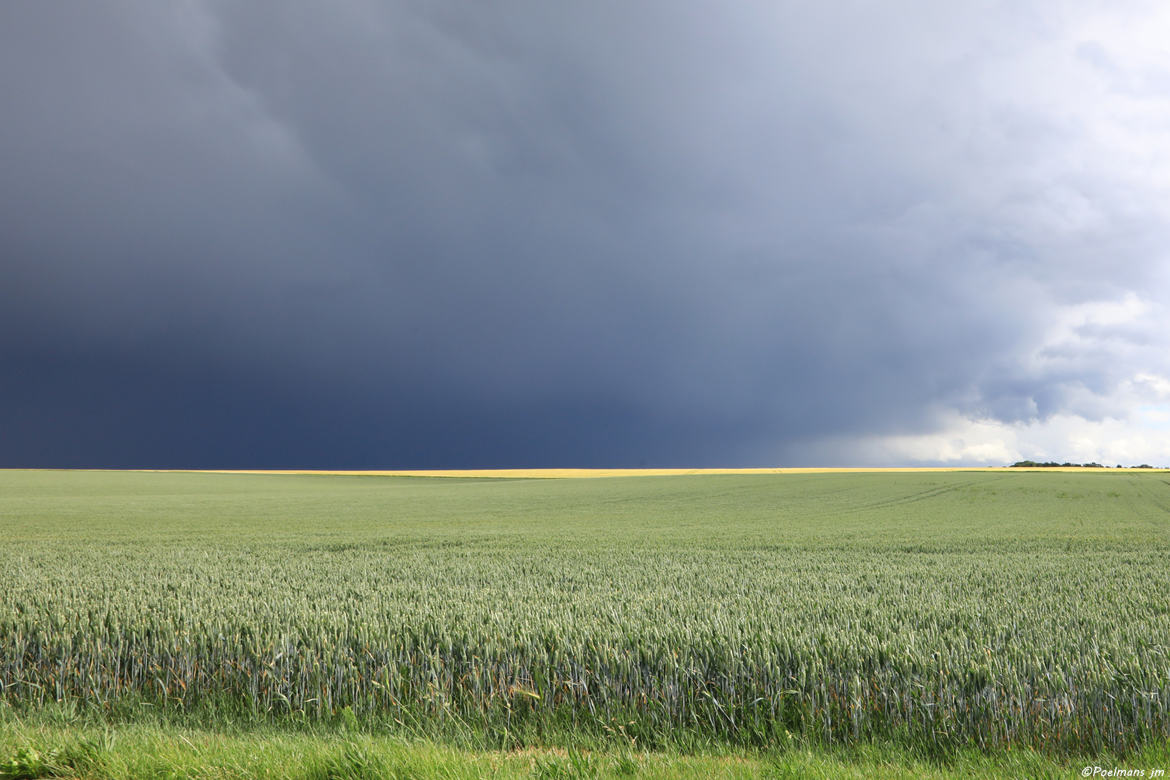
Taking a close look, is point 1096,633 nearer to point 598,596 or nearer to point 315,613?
point 598,596

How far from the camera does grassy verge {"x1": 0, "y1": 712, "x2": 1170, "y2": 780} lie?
4972 millimetres

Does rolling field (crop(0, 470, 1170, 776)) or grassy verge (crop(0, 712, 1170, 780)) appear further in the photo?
rolling field (crop(0, 470, 1170, 776))

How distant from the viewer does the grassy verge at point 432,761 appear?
16.3ft

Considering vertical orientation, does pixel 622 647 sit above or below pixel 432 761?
above

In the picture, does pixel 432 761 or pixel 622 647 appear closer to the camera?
pixel 432 761

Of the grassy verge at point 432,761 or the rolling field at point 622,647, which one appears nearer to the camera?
the grassy verge at point 432,761

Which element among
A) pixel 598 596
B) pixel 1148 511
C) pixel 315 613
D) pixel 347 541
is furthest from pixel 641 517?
pixel 1148 511

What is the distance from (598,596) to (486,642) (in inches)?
134

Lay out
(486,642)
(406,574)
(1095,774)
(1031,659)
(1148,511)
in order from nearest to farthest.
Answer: (1095,774)
(1031,659)
(486,642)
(406,574)
(1148,511)

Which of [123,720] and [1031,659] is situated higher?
[1031,659]

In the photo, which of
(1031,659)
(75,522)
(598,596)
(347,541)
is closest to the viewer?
(1031,659)

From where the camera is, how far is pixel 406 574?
14062mm

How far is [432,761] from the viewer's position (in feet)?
16.4

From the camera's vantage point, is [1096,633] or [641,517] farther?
[641,517]
